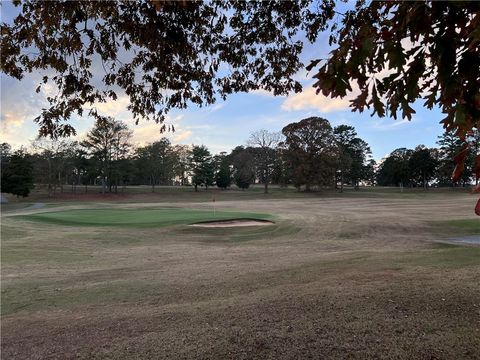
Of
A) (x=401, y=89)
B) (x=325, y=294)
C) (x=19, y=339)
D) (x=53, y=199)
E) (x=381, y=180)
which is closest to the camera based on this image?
(x=401, y=89)

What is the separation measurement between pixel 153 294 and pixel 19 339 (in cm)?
258

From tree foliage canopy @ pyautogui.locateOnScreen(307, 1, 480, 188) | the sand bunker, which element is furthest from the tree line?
tree foliage canopy @ pyautogui.locateOnScreen(307, 1, 480, 188)

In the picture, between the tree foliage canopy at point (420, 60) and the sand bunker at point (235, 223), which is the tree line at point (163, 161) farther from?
the tree foliage canopy at point (420, 60)

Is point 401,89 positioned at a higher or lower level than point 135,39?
lower

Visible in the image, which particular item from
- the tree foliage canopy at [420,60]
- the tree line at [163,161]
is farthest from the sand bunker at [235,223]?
the tree line at [163,161]

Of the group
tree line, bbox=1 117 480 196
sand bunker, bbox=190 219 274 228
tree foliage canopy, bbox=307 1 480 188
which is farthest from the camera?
tree line, bbox=1 117 480 196

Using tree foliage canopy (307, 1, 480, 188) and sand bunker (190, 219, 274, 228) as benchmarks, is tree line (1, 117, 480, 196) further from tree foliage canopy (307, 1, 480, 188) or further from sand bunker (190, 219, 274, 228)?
tree foliage canopy (307, 1, 480, 188)

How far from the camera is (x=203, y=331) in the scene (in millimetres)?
4594

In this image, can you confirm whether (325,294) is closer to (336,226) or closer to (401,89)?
(401,89)

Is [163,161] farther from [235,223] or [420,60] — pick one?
[420,60]

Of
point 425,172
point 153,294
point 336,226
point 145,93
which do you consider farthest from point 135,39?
point 425,172

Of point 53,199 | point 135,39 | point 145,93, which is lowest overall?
point 53,199

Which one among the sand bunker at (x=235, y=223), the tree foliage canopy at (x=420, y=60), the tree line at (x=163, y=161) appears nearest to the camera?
the tree foliage canopy at (x=420, y=60)

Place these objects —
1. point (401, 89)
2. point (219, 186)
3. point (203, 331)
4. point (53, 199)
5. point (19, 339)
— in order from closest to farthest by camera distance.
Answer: point (401, 89) < point (203, 331) < point (19, 339) < point (53, 199) < point (219, 186)
